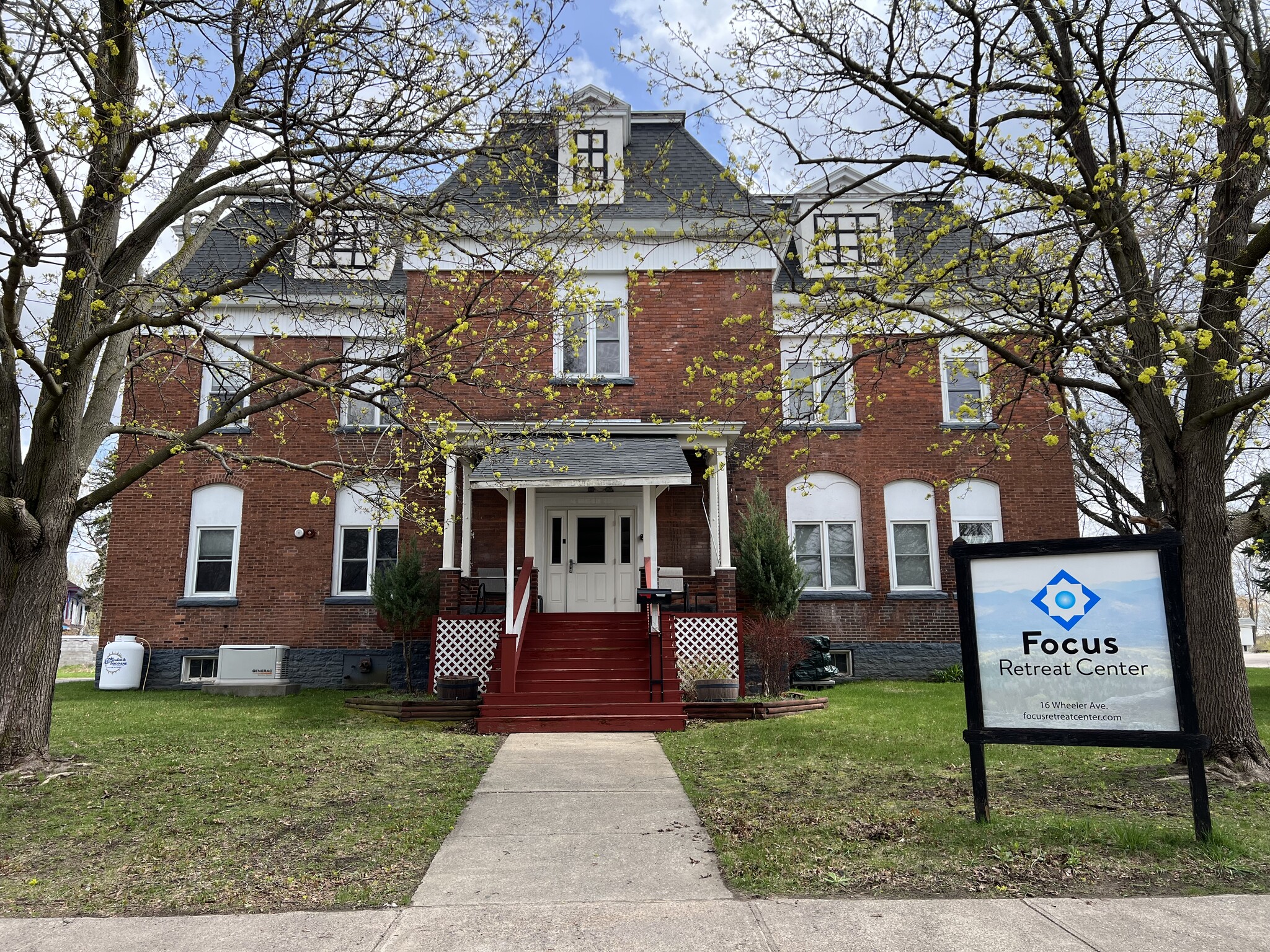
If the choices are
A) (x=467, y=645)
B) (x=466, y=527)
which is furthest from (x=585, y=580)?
(x=467, y=645)

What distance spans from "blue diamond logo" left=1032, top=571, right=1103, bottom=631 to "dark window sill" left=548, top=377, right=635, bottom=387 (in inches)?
397

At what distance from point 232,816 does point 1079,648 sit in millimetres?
6173

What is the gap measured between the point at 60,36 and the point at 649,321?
10.6 m

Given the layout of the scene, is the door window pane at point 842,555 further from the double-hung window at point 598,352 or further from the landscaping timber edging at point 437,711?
the landscaping timber edging at point 437,711

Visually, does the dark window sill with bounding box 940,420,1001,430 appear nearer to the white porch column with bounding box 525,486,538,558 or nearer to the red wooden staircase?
the red wooden staircase

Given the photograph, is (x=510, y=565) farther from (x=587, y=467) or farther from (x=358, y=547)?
(x=358, y=547)

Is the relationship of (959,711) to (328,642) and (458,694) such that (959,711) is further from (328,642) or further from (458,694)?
(328,642)

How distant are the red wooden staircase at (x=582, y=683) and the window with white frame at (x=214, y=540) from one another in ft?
22.8

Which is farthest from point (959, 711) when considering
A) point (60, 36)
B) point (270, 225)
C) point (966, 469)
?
point (60, 36)

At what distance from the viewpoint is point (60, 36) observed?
6.88m

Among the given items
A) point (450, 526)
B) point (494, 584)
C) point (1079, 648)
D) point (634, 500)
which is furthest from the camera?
point (634, 500)

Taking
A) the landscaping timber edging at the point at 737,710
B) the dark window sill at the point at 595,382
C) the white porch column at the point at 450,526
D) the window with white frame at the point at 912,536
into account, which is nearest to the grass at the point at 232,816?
the landscaping timber edging at the point at 737,710

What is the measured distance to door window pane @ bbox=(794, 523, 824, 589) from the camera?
668 inches

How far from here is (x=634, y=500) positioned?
15758mm
